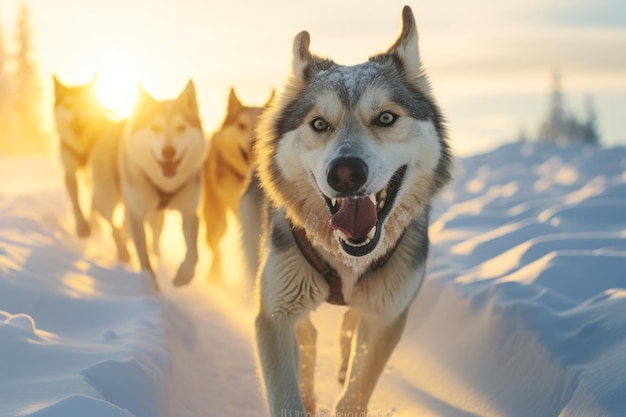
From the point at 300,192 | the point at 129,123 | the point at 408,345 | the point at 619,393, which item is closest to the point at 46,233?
the point at 129,123

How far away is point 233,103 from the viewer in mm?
6566

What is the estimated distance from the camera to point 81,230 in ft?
23.4

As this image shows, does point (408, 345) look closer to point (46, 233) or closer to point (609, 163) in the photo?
point (46, 233)

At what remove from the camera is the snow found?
2666mm

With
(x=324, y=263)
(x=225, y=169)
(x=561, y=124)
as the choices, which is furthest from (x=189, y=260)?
(x=561, y=124)

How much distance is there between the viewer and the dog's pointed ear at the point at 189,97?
5.79 m

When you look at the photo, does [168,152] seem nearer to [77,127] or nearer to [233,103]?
[233,103]

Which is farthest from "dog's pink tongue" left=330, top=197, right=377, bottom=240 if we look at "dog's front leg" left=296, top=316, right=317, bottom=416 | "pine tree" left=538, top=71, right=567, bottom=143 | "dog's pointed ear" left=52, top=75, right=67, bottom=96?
"pine tree" left=538, top=71, right=567, bottom=143

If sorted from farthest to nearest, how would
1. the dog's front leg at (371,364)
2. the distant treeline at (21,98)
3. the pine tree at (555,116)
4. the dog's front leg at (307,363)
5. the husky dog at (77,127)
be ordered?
the pine tree at (555,116)
the distant treeline at (21,98)
the husky dog at (77,127)
the dog's front leg at (307,363)
the dog's front leg at (371,364)

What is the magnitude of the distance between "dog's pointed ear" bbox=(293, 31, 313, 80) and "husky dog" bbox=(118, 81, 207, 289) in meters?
2.50

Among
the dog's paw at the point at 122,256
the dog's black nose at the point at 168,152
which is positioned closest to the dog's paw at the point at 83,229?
the dog's paw at the point at 122,256

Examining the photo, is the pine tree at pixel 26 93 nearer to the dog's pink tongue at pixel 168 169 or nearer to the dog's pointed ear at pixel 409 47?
the dog's pink tongue at pixel 168 169

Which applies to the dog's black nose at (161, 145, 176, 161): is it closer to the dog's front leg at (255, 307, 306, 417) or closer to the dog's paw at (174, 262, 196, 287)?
the dog's paw at (174, 262, 196, 287)

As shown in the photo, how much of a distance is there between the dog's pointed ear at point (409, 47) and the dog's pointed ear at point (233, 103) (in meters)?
3.46
